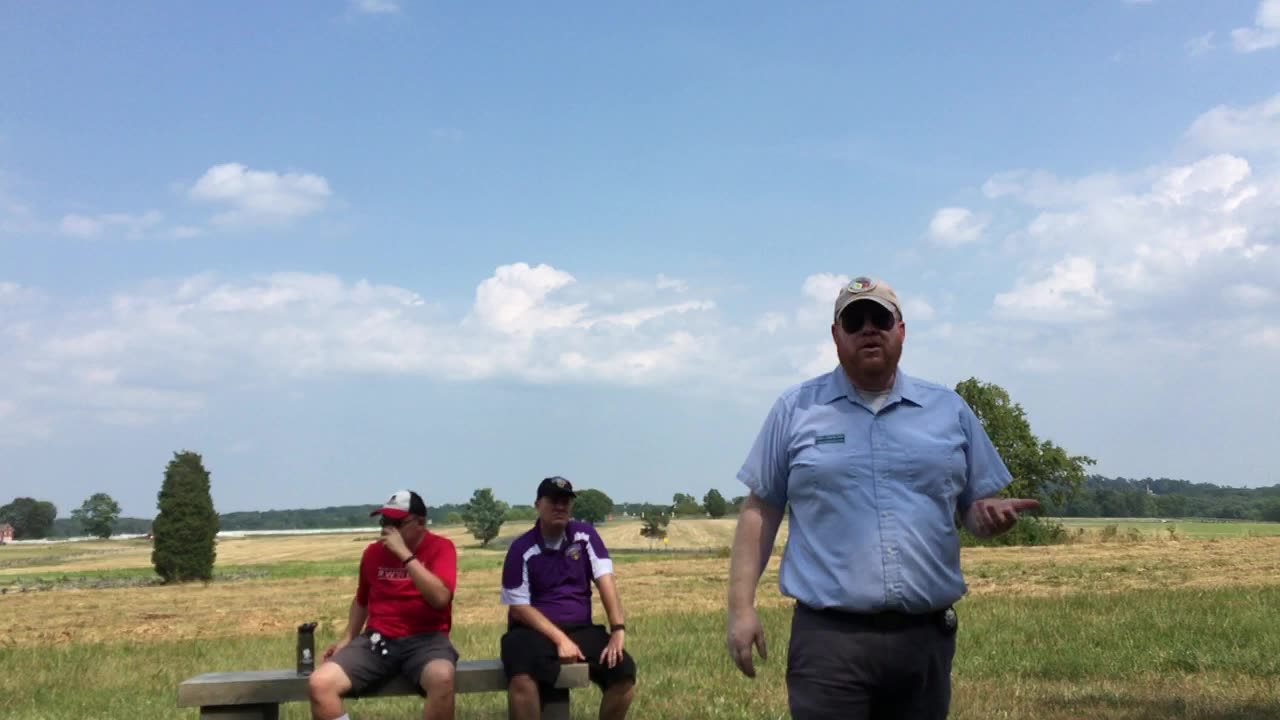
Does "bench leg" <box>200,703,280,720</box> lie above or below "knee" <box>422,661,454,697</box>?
below

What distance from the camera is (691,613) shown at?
1563cm

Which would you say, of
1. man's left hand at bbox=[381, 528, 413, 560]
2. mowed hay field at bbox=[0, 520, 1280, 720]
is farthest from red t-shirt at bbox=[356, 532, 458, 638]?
mowed hay field at bbox=[0, 520, 1280, 720]

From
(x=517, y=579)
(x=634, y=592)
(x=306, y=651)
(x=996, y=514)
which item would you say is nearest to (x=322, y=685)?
(x=306, y=651)

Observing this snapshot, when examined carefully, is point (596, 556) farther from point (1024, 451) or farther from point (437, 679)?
point (1024, 451)

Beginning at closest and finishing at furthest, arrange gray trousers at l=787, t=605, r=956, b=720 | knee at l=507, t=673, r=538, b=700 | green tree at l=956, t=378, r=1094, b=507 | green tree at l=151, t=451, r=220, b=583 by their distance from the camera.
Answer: gray trousers at l=787, t=605, r=956, b=720
knee at l=507, t=673, r=538, b=700
green tree at l=151, t=451, r=220, b=583
green tree at l=956, t=378, r=1094, b=507

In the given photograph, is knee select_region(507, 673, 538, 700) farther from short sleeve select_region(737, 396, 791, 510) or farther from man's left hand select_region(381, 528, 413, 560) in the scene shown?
short sleeve select_region(737, 396, 791, 510)

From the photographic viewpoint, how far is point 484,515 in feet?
295

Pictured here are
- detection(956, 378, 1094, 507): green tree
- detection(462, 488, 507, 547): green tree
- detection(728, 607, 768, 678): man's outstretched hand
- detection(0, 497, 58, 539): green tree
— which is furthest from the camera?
detection(0, 497, 58, 539): green tree

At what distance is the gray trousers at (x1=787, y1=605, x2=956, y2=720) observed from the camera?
3.16m

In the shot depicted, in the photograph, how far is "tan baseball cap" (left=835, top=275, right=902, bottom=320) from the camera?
3.33m

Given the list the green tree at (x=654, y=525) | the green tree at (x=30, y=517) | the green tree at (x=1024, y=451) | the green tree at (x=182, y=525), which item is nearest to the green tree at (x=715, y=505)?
the green tree at (x=654, y=525)

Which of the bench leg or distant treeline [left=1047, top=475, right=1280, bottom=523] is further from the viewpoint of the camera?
distant treeline [left=1047, top=475, right=1280, bottom=523]

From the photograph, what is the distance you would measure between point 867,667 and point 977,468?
78cm

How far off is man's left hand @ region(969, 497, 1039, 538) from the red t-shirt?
3747 millimetres
